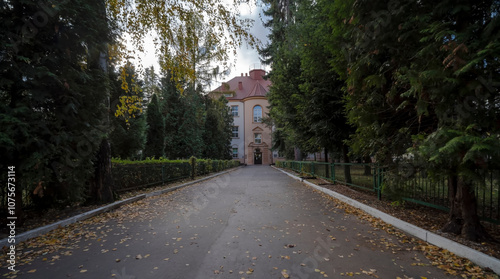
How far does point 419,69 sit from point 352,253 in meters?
Result: 3.02

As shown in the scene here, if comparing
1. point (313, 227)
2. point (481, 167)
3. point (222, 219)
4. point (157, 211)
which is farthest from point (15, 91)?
point (481, 167)

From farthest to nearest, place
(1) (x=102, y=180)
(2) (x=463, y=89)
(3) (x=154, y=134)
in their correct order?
(3) (x=154, y=134)
(1) (x=102, y=180)
(2) (x=463, y=89)

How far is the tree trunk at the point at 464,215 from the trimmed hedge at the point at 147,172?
910cm

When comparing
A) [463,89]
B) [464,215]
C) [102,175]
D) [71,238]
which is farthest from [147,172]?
[463,89]

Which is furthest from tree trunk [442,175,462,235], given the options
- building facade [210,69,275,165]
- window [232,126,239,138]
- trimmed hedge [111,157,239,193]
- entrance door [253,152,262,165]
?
window [232,126,239,138]

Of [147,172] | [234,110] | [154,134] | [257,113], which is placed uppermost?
[234,110]

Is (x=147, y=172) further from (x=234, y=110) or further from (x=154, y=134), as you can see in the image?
(x=234, y=110)

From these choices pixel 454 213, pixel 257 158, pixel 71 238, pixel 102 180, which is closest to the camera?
pixel 454 213

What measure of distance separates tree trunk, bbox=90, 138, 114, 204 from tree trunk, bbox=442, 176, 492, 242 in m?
8.14

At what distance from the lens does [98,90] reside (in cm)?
640

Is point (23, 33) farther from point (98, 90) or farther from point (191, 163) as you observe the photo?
point (191, 163)

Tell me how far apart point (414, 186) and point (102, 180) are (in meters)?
8.25

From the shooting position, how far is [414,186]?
5754mm

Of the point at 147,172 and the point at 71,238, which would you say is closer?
the point at 71,238
